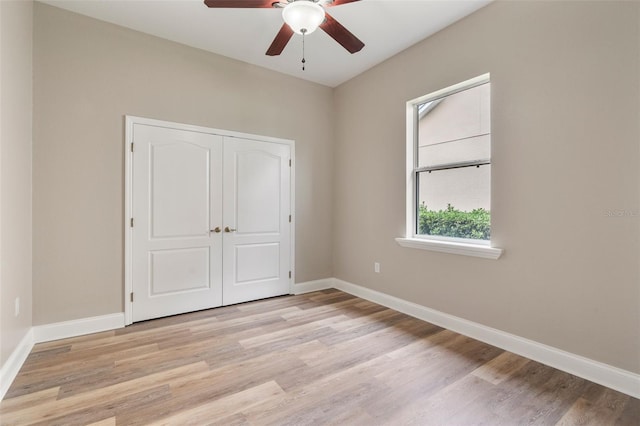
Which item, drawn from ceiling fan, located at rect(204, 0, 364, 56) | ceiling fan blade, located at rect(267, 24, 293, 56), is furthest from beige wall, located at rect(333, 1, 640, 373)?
ceiling fan blade, located at rect(267, 24, 293, 56)

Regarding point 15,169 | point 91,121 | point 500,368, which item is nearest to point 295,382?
point 500,368

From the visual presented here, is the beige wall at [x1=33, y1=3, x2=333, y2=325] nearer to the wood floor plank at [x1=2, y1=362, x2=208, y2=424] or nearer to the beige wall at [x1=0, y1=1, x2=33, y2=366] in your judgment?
the beige wall at [x1=0, y1=1, x2=33, y2=366]

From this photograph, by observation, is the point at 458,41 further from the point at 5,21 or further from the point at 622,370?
the point at 5,21

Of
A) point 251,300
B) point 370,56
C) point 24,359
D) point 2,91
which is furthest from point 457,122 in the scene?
point 24,359

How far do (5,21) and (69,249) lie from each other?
6.04ft

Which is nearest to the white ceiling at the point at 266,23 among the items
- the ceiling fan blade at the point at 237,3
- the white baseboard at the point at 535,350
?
the ceiling fan blade at the point at 237,3

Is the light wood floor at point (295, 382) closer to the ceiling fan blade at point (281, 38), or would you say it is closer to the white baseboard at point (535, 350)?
the white baseboard at point (535, 350)

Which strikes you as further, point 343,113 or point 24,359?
point 343,113

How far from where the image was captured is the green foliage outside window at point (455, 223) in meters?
2.85

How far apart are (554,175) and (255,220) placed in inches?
122

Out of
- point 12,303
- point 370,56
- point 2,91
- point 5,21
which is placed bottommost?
point 12,303

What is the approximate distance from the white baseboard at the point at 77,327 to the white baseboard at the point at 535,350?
2989 mm

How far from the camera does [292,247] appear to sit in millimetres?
4215

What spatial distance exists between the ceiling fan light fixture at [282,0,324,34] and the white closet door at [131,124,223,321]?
74.0 inches
